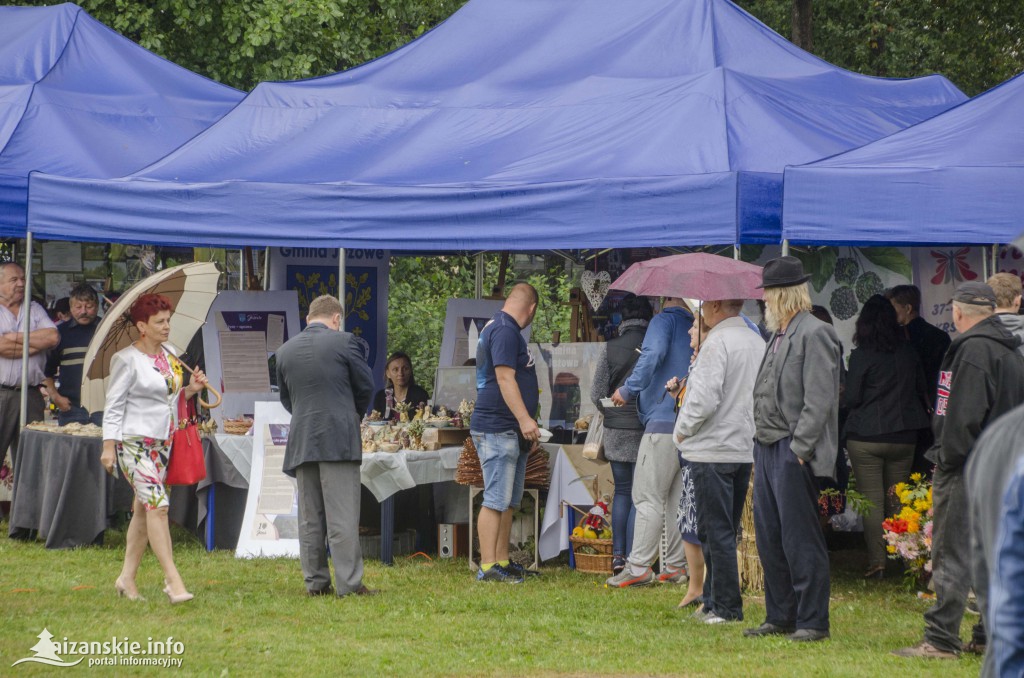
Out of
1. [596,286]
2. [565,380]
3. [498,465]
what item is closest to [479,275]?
[596,286]

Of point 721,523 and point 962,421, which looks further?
point 721,523

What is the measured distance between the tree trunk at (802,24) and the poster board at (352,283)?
8.08 metres

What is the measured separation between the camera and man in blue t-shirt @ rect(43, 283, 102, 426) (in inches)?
379

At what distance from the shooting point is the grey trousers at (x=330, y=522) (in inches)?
282

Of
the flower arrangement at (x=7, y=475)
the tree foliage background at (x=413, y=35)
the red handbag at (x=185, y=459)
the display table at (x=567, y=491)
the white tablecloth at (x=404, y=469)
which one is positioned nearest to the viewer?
the red handbag at (x=185, y=459)

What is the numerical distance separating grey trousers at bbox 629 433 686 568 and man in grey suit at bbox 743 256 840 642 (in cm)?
147

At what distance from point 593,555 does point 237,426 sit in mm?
2675

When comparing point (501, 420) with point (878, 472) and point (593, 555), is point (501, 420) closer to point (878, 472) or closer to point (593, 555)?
point (593, 555)

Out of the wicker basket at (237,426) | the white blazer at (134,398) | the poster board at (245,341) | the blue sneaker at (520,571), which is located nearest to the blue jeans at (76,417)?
the poster board at (245,341)

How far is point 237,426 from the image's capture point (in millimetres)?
9094

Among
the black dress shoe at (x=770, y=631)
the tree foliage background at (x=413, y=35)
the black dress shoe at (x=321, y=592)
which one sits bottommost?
the black dress shoe at (x=321, y=592)

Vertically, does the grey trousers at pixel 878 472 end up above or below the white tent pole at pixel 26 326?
below

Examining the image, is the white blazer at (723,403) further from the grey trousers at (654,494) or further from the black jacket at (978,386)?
the grey trousers at (654,494)

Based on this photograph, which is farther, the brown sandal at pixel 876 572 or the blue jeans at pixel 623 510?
the brown sandal at pixel 876 572
